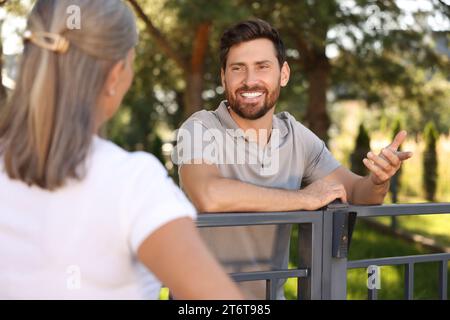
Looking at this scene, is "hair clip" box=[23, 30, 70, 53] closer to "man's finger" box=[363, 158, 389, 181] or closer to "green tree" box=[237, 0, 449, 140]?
"man's finger" box=[363, 158, 389, 181]

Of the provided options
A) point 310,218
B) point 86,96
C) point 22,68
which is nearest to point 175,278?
point 86,96

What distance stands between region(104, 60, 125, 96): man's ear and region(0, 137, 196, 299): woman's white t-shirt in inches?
4.0

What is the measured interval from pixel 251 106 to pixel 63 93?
1.52 m

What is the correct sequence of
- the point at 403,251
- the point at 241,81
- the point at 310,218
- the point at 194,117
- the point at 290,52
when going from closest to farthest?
the point at 310,218, the point at 194,117, the point at 241,81, the point at 403,251, the point at 290,52

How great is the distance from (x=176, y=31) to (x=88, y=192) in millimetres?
11800

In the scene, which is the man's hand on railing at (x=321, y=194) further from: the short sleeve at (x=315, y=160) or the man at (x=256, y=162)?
the short sleeve at (x=315, y=160)

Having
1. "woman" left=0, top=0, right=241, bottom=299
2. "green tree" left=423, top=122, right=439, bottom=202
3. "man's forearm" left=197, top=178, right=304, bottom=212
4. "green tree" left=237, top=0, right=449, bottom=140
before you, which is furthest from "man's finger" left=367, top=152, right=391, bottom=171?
"green tree" left=423, top=122, right=439, bottom=202

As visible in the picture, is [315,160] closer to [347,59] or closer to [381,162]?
[381,162]

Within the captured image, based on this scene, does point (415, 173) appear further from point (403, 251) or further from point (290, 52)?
point (403, 251)

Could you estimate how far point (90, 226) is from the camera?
1.19 m

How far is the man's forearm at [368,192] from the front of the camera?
2.44m

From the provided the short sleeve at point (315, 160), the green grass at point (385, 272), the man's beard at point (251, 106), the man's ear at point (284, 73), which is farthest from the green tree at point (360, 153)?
the man's beard at point (251, 106)

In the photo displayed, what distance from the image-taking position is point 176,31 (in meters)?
12.7

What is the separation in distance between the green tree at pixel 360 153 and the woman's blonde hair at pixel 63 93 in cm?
1171
